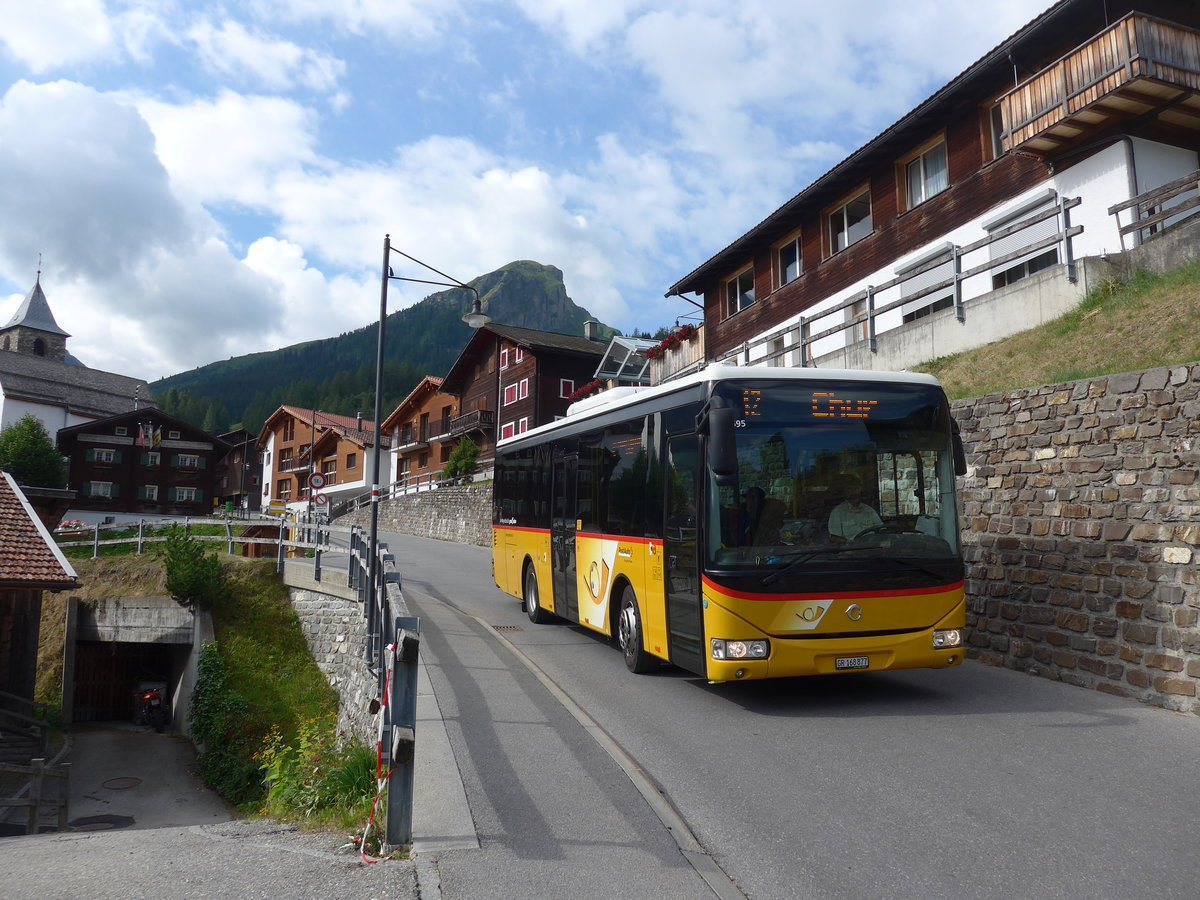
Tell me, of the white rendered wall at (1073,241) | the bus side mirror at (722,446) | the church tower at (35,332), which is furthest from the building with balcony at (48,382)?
the bus side mirror at (722,446)

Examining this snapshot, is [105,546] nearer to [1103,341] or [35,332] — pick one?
[1103,341]

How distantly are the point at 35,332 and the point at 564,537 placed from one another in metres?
108

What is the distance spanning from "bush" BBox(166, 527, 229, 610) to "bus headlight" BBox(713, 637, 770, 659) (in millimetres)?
14994

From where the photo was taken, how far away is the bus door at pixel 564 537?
11188mm

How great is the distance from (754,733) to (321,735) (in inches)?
336

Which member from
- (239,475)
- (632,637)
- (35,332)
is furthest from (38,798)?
(35,332)

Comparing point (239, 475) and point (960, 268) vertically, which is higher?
point (239, 475)

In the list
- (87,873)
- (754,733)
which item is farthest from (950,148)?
(87,873)

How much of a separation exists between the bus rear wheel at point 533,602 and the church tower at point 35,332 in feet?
330

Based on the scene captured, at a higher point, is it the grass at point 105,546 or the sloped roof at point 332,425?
the sloped roof at point 332,425

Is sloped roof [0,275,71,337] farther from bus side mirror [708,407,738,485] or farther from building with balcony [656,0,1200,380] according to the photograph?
bus side mirror [708,407,738,485]

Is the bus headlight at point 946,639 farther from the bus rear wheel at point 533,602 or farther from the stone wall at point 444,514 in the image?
the stone wall at point 444,514

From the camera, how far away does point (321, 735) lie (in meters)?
13.0

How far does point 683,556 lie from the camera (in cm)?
770
